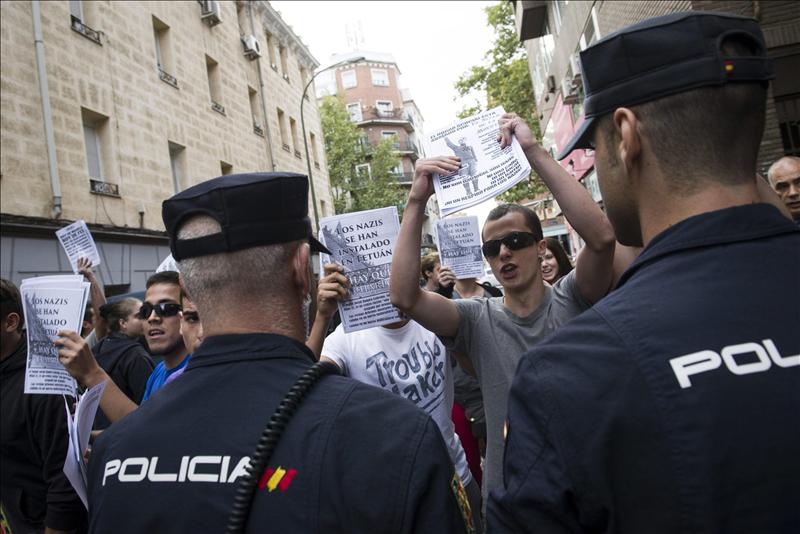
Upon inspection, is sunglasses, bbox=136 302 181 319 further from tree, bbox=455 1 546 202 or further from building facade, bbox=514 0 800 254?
tree, bbox=455 1 546 202

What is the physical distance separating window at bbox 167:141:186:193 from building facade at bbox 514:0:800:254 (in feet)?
30.7

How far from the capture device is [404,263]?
2.59 metres

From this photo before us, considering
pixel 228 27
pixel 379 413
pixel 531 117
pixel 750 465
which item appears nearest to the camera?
pixel 750 465

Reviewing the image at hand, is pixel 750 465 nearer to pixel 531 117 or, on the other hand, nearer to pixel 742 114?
pixel 742 114

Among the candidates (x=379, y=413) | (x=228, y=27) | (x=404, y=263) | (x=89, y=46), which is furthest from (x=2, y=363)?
(x=228, y=27)

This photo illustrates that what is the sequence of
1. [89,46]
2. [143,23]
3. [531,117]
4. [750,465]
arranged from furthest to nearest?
[531,117] < [143,23] < [89,46] < [750,465]

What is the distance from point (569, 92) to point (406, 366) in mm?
13003

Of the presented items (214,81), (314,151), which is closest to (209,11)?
(214,81)

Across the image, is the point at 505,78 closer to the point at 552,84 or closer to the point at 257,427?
the point at 552,84

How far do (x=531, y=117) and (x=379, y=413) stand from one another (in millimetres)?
28519

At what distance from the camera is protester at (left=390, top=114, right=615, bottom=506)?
2.43 metres

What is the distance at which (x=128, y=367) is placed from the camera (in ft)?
13.3

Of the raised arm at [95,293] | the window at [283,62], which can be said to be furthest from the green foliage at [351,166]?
the raised arm at [95,293]

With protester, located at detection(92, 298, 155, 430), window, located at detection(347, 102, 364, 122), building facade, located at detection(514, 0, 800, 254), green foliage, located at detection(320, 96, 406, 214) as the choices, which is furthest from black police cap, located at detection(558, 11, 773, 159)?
window, located at detection(347, 102, 364, 122)
